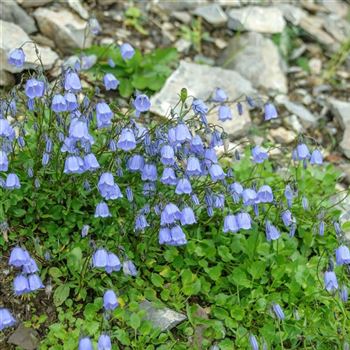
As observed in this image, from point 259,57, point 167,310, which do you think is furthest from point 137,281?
point 259,57

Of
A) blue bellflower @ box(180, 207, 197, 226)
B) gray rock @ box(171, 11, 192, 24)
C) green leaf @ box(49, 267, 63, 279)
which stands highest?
blue bellflower @ box(180, 207, 197, 226)

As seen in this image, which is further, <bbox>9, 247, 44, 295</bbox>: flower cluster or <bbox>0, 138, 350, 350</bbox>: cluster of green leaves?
<bbox>0, 138, 350, 350</bbox>: cluster of green leaves

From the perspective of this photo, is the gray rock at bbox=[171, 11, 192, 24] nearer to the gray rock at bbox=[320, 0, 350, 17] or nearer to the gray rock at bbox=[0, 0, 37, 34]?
the gray rock at bbox=[0, 0, 37, 34]

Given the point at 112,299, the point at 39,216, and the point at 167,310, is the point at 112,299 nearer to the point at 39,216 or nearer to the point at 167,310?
the point at 167,310

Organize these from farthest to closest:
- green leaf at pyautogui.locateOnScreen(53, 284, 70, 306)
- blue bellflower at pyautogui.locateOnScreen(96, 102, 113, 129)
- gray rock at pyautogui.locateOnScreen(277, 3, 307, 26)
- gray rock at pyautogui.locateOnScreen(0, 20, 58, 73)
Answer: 1. gray rock at pyautogui.locateOnScreen(277, 3, 307, 26)
2. gray rock at pyautogui.locateOnScreen(0, 20, 58, 73)
3. green leaf at pyautogui.locateOnScreen(53, 284, 70, 306)
4. blue bellflower at pyautogui.locateOnScreen(96, 102, 113, 129)

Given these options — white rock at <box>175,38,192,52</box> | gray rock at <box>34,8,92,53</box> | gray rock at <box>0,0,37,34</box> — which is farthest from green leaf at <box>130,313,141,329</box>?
white rock at <box>175,38,192,52</box>

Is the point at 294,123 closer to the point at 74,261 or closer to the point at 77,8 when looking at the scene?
the point at 77,8

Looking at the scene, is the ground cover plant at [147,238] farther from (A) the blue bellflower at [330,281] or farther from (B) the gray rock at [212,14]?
(B) the gray rock at [212,14]
